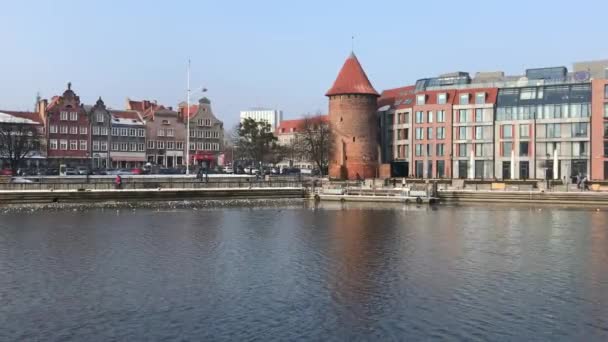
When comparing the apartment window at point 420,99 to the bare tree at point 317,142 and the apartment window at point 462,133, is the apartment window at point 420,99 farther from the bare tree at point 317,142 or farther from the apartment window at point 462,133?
the bare tree at point 317,142

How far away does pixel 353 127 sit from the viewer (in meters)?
90.4

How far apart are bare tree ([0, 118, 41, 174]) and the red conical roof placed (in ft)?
130

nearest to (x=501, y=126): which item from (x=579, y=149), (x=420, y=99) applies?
(x=579, y=149)

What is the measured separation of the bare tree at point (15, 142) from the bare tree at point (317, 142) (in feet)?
120

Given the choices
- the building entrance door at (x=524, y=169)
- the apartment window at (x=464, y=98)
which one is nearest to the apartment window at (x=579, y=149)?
the building entrance door at (x=524, y=169)

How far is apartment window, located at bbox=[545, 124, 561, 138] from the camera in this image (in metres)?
84.1

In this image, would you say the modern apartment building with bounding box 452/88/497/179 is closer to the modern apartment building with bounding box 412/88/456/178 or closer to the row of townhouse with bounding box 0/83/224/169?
the modern apartment building with bounding box 412/88/456/178

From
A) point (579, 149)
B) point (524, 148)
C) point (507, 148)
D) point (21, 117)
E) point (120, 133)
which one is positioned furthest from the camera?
point (120, 133)

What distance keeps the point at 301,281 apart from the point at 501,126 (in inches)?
2794

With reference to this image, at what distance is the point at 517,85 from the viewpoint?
8912cm

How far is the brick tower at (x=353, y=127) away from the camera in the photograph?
3565 inches


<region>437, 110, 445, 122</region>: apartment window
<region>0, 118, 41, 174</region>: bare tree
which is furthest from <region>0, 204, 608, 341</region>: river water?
<region>437, 110, 445, 122</region>: apartment window

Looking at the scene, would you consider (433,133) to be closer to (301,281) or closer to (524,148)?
(524,148)

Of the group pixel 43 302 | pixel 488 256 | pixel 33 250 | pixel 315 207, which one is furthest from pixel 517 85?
pixel 43 302
